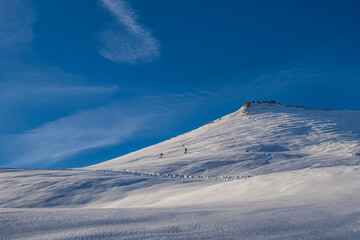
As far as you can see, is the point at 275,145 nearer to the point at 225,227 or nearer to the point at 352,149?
the point at 352,149

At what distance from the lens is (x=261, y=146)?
81.0 feet

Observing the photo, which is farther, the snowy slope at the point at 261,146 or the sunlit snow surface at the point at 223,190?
the snowy slope at the point at 261,146

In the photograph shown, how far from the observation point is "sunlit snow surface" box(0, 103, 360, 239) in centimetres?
322

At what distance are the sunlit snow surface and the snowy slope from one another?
0.26 feet

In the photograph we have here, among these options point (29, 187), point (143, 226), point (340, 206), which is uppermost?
point (29, 187)

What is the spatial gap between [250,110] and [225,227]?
3634cm

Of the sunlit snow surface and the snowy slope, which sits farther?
the snowy slope

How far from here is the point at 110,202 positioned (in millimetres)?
11297

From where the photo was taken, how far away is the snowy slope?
18781 mm

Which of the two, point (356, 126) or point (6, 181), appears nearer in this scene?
point (6, 181)

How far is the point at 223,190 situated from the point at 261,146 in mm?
16092

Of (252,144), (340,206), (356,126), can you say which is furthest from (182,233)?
(356,126)

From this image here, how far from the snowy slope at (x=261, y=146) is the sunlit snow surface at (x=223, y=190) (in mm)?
81

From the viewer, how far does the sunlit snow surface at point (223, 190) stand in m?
3.22
